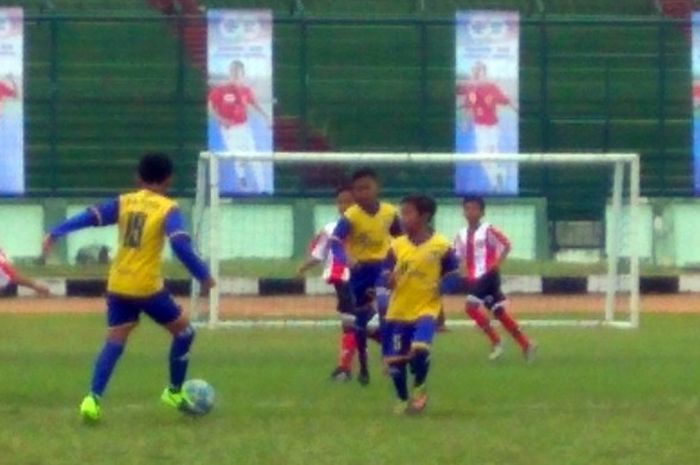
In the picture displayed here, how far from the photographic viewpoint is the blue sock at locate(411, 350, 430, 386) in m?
16.0

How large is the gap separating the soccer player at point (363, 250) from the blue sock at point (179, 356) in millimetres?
3286

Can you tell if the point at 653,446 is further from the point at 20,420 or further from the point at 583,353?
the point at 583,353

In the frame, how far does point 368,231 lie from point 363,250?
0.65 feet

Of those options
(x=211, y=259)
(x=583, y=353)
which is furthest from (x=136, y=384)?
(x=211, y=259)

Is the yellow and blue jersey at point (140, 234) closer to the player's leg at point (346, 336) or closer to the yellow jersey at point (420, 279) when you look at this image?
the yellow jersey at point (420, 279)

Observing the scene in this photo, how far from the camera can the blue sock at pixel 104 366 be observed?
1539 cm

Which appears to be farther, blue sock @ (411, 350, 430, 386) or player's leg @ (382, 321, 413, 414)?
player's leg @ (382, 321, 413, 414)

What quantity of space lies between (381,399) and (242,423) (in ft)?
8.13

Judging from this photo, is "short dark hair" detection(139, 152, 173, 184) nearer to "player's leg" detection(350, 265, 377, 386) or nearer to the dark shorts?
"player's leg" detection(350, 265, 377, 386)

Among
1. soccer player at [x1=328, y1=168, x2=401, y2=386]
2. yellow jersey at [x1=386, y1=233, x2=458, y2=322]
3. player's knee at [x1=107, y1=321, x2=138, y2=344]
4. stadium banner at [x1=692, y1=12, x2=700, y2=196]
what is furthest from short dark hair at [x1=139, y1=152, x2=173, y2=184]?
stadium banner at [x1=692, y1=12, x2=700, y2=196]

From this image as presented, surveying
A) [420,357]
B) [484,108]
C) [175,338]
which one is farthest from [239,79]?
[175,338]

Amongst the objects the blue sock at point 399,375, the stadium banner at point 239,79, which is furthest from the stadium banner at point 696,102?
the blue sock at point 399,375

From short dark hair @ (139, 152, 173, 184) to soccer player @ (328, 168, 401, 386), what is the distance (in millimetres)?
3542

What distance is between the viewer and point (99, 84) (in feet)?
124
